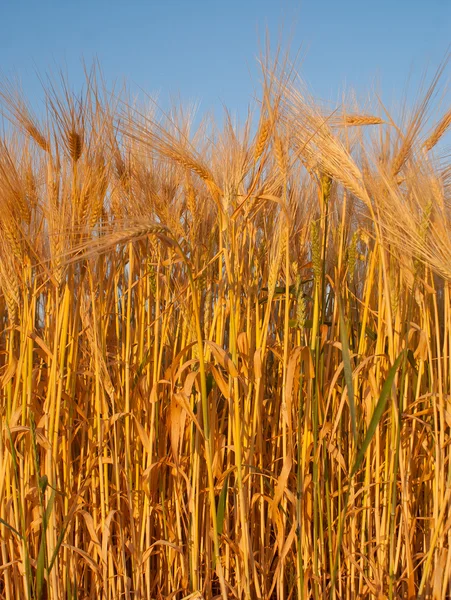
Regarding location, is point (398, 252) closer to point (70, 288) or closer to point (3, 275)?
point (70, 288)

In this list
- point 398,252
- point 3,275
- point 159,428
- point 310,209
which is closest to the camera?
point 3,275

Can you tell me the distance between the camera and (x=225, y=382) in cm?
159

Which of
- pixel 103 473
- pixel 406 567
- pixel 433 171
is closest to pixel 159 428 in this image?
pixel 103 473

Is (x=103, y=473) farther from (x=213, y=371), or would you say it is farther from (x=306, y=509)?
(x=306, y=509)

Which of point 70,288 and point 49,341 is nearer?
point 70,288

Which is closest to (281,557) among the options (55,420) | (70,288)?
(55,420)

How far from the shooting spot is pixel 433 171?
5.91ft

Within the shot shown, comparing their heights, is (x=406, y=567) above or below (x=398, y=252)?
below

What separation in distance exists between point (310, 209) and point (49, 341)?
925mm

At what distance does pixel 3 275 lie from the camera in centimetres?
166

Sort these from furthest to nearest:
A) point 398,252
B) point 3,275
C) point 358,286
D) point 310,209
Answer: point 358,286, point 310,209, point 398,252, point 3,275

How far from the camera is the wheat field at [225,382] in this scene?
1570 mm

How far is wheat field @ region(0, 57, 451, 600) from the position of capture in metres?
1.57

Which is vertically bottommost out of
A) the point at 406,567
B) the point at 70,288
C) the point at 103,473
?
the point at 406,567
